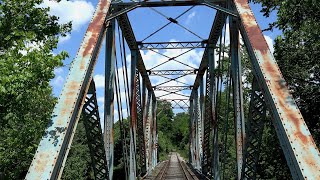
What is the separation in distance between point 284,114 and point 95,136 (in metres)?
4.42

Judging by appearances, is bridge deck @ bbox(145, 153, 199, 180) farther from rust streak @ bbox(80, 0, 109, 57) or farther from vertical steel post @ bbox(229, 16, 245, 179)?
rust streak @ bbox(80, 0, 109, 57)

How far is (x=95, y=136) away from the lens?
813 centimetres

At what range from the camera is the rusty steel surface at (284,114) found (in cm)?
461

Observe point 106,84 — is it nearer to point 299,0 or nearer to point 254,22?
point 254,22

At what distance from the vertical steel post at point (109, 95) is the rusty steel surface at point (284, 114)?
4146mm

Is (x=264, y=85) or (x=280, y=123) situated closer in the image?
(x=280, y=123)

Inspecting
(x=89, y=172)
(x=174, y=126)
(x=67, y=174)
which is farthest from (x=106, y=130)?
(x=174, y=126)

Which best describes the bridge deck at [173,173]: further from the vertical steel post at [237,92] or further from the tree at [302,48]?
the vertical steel post at [237,92]

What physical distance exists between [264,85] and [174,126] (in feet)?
421

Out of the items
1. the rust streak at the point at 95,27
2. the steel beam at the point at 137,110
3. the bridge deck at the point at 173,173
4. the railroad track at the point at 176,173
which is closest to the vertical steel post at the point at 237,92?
the rust streak at the point at 95,27

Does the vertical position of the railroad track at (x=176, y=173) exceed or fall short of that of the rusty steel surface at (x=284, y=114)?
it falls short

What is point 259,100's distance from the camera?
23.1 ft

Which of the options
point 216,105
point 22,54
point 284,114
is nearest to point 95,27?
point 22,54

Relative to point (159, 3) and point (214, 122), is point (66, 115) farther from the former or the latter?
point (214, 122)
